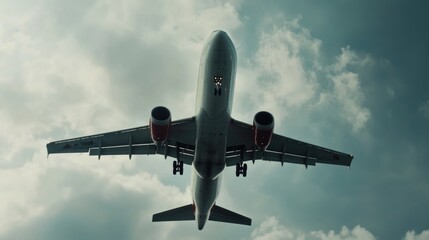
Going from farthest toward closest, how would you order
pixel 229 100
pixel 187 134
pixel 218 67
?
pixel 187 134
pixel 229 100
pixel 218 67

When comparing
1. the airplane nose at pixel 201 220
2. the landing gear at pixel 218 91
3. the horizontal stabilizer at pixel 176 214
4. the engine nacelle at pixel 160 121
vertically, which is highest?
the landing gear at pixel 218 91

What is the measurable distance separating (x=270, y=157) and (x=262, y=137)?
6.30 metres

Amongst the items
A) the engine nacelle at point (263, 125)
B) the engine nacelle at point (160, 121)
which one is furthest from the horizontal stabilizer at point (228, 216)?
the engine nacelle at point (160, 121)

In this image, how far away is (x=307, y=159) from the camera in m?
31.8

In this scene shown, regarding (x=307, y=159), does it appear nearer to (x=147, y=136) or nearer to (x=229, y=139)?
(x=229, y=139)

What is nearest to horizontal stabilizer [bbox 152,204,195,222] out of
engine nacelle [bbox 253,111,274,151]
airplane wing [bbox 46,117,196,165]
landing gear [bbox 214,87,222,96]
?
airplane wing [bbox 46,117,196,165]

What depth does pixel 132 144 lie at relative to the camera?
101ft

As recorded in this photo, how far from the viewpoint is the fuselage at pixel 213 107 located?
23.8m

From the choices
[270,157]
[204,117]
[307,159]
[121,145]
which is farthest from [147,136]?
[307,159]

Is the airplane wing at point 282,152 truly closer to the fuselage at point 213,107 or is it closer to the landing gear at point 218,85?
the fuselage at point 213,107

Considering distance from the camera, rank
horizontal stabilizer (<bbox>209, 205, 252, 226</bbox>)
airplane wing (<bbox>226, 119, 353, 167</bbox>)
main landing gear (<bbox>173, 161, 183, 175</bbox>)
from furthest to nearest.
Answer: horizontal stabilizer (<bbox>209, 205, 252, 226</bbox>) → main landing gear (<bbox>173, 161, 183, 175</bbox>) → airplane wing (<bbox>226, 119, 353, 167</bbox>)

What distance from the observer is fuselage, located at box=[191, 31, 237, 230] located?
77.9 feet

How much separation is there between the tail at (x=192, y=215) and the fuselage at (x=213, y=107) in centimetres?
641

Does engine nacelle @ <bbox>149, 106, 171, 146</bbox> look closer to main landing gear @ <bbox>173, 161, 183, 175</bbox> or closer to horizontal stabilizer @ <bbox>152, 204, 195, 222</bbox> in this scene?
main landing gear @ <bbox>173, 161, 183, 175</bbox>
